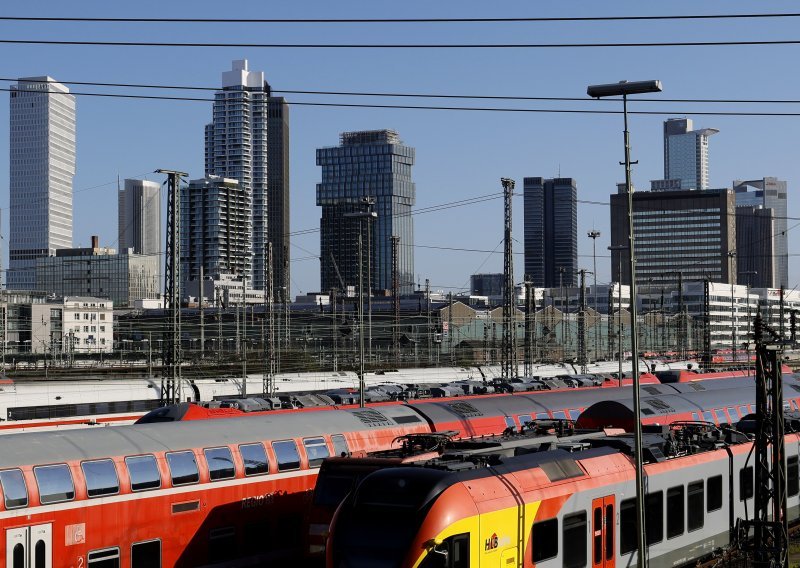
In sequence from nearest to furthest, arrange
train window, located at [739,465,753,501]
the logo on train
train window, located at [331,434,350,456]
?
the logo on train < train window, located at [739,465,753,501] < train window, located at [331,434,350,456]

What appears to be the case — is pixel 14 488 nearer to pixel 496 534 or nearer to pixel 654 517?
pixel 496 534

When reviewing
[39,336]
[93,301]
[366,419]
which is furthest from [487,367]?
[93,301]

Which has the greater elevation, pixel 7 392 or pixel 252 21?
pixel 252 21

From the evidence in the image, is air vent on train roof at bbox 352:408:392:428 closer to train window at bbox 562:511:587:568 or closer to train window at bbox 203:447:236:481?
train window at bbox 203:447:236:481

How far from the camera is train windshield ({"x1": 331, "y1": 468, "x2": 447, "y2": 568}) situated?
16.9 meters

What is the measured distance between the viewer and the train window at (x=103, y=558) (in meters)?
19.8

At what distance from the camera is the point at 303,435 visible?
987 inches

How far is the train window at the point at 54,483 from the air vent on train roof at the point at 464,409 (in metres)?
14.4

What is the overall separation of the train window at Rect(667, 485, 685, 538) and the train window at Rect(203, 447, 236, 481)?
931 centimetres

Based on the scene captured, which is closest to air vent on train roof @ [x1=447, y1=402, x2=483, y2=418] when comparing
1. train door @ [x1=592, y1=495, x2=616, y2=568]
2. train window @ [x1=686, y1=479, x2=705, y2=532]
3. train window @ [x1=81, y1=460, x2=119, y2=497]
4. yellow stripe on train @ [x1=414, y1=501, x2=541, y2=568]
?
train window @ [x1=686, y1=479, x2=705, y2=532]

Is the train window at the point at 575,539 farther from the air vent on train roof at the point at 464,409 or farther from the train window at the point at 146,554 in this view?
the air vent on train roof at the point at 464,409

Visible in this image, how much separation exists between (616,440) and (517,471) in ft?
14.9

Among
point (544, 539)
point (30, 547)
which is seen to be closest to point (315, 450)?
point (544, 539)

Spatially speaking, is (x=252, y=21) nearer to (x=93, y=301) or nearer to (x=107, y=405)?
(x=107, y=405)
